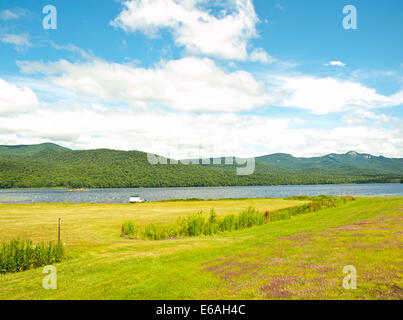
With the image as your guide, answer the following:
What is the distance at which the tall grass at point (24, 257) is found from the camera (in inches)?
636

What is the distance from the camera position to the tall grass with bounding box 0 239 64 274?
53.0 ft

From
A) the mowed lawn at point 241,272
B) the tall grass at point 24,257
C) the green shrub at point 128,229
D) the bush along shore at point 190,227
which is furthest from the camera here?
the green shrub at point 128,229

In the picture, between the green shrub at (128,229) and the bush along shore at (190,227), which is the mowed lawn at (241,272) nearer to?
the bush along shore at (190,227)

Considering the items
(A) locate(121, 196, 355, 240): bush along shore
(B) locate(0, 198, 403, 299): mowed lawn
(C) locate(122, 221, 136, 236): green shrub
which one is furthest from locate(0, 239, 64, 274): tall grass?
(C) locate(122, 221, 136, 236): green shrub

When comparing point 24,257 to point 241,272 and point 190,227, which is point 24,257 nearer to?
point 241,272

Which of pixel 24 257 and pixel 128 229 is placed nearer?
pixel 24 257

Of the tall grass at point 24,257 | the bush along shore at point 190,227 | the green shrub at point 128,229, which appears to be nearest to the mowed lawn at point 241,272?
the tall grass at point 24,257

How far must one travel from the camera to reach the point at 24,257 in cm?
1680

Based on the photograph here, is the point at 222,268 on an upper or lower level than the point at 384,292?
lower

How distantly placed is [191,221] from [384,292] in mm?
22743

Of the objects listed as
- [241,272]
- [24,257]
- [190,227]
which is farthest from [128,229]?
[241,272]

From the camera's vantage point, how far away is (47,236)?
2555 cm
